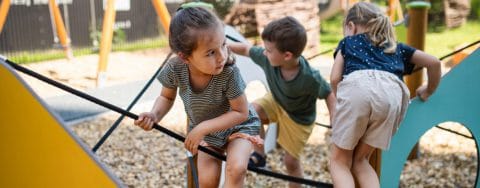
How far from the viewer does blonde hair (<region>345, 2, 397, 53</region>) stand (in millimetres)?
1911

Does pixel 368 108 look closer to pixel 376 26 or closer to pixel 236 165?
pixel 376 26

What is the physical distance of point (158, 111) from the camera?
5.89 feet

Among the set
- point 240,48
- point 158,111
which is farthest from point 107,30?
point 158,111

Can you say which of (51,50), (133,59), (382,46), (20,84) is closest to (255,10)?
(133,59)

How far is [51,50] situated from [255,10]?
295 cm

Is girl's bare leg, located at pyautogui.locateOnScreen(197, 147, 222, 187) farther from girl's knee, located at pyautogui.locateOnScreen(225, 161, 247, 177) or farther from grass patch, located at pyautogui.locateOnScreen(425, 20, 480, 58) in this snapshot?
grass patch, located at pyautogui.locateOnScreen(425, 20, 480, 58)

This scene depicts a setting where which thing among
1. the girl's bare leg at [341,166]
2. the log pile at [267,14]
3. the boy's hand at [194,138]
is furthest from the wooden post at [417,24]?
the log pile at [267,14]

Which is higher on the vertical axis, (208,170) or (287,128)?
(208,170)

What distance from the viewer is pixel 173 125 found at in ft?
14.9

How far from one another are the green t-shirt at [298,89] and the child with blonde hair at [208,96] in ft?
2.04

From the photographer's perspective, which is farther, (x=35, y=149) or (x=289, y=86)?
(x=289, y=86)

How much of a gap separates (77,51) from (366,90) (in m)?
5.66

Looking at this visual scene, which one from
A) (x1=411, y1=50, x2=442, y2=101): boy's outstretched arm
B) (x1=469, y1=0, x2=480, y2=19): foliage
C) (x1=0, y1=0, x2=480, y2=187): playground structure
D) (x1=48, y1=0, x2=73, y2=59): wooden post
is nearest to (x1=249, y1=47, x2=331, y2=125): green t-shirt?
(x1=0, y1=0, x2=480, y2=187): playground structure

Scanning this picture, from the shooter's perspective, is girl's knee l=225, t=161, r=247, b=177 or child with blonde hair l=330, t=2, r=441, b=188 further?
child with blonde hair l=330, t=2, r=441, b=188
